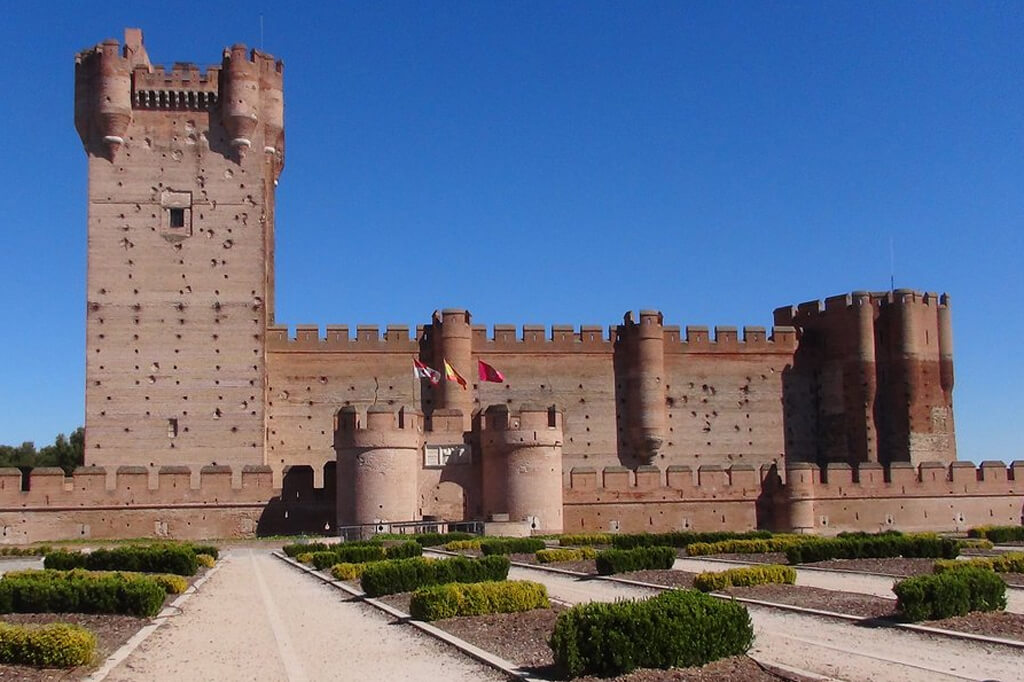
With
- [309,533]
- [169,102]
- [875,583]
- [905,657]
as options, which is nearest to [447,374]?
[309,533]

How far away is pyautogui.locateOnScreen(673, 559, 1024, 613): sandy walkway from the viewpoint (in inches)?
557

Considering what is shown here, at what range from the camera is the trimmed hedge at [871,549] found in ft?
66.9

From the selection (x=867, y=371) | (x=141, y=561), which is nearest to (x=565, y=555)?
(x=141, y=561)

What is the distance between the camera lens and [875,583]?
16.4 metres

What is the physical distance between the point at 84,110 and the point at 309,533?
56.6 feet

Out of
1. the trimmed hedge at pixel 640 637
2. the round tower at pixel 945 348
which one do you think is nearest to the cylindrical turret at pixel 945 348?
the round tower at pixel 945 348

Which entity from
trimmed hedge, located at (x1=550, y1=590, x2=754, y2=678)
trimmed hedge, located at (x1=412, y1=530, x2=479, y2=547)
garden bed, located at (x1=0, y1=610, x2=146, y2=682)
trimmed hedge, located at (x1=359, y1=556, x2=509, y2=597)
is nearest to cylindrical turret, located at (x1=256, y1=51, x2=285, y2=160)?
trimmed hedge, located at (x1=412, y1=530, x2=479, y2=547)

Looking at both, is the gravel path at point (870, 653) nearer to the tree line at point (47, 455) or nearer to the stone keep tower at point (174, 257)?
the stone keep tower at point (174, 257)

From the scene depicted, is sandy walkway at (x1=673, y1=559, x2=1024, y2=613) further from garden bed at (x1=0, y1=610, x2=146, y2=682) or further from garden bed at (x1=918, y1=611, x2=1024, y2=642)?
garden bed at (x1=0, y1=610, x2=146, y2=682)

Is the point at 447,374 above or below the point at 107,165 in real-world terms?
below

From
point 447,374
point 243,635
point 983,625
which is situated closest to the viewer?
point 983,625

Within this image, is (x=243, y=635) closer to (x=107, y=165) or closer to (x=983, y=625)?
(x=983, y=625)

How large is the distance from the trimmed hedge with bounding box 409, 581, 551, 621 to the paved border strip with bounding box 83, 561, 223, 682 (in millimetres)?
2966

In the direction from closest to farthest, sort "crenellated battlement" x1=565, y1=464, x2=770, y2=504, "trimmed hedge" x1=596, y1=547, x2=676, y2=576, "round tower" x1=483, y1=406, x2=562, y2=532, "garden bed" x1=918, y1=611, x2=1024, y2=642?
"garden bed" x1=918, y1=611, x2=1024, y2=642 → "trimmed hedge" x1=596, y1=547, x2=676, y2=576 → "round tower" x1=483, y1=406, x2=562, y2=532 → "crenellated battlement" x1=565, y1=464, x2=770, y2=504
